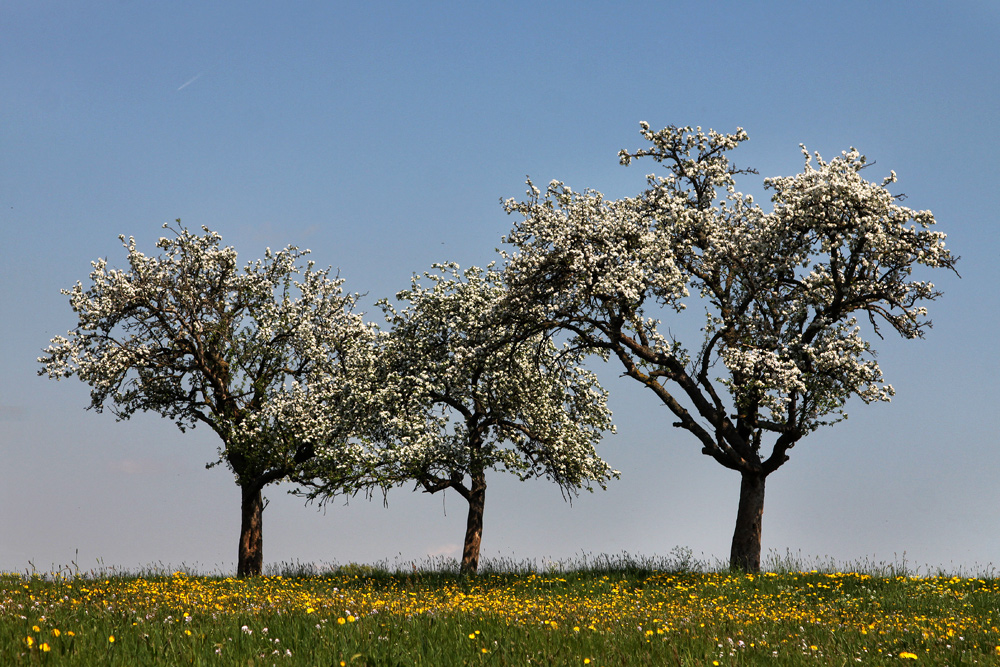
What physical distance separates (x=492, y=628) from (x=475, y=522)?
16.1 metres

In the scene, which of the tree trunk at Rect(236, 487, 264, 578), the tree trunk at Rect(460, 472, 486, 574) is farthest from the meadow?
the tree trunk at Rect(236, 487, 264, 578)

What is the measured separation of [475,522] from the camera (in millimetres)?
27391

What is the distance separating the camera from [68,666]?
915cm

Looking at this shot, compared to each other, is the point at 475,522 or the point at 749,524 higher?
the point at 749,524

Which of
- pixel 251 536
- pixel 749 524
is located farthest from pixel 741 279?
pixel 251 536

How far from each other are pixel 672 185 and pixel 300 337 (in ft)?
45.7

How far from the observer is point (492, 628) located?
11500mm

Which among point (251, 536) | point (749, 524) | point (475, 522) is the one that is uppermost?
point (749, 524)

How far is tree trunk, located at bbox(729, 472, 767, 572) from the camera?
939 inches

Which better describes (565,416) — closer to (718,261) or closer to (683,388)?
(683,388)

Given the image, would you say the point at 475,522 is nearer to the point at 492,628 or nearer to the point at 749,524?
the point at 749,524

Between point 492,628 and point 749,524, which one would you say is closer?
point 492,628

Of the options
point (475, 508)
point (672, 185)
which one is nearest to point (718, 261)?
point (672, 185)

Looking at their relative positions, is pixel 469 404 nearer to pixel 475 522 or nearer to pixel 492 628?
pixel 475 522
